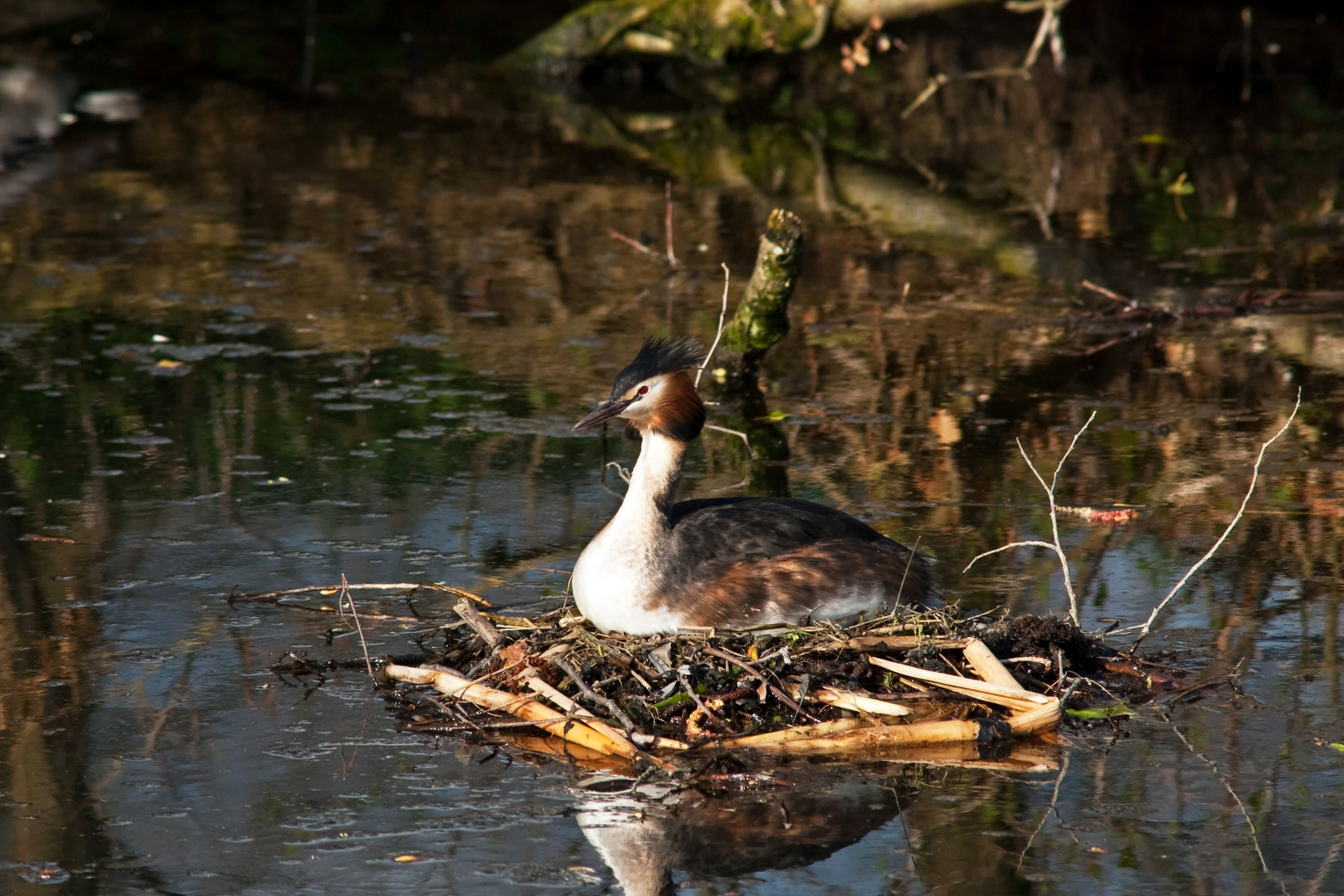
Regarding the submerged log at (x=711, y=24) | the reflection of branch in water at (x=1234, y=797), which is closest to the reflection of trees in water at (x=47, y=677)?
the reflection of branch in water at (x=1234, y=797)

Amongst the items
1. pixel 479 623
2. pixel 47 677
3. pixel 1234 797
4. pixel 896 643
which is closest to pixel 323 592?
pixel 47 677

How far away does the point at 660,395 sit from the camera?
6355 mm

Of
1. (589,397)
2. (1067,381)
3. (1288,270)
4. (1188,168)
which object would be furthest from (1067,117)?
(589,397)

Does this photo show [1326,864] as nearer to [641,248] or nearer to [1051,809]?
[1051,809]

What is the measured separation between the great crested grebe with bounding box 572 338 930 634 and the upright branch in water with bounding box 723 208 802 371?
3.05 metres

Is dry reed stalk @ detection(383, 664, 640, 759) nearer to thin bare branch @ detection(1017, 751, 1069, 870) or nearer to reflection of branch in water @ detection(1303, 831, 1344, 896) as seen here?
thin bare branch @ detection(1017, 751, 1069, 870)

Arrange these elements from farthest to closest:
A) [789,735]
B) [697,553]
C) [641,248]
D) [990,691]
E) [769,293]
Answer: [641,248] < [769,293] < [697,553] < [990,691] < [789,735]

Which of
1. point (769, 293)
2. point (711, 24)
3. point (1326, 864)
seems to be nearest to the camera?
point (1326, 864)

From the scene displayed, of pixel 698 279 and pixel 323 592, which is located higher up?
pixel 698 279

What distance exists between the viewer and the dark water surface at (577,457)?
5055 millimetres

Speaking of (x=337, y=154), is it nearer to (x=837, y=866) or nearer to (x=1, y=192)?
(x=1, y=192)

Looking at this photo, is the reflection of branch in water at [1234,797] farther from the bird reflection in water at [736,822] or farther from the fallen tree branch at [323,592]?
the fallen tree branch at [323,592]

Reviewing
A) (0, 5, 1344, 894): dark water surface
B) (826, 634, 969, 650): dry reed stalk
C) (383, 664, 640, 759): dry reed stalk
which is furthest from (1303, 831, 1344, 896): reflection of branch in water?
(383, 664, 640, 759): dry reed stalk

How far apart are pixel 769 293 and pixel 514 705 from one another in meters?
4.30
